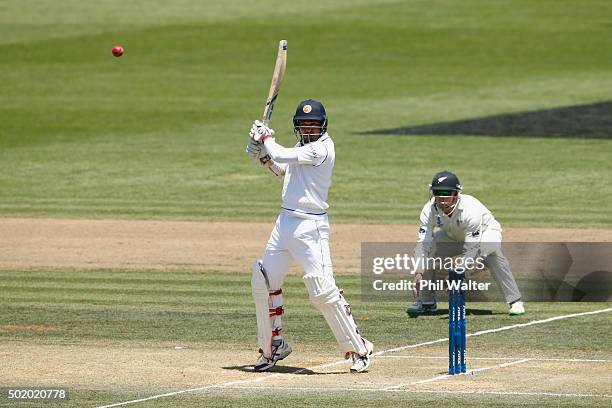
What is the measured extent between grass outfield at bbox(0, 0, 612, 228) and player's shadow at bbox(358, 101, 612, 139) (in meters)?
0.67

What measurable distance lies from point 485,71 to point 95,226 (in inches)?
903

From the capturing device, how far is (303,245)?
1262cm

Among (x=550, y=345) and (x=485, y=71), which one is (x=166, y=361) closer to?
(x=550, y=345)

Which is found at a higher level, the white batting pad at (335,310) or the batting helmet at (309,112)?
the batting helmet at (309,112)

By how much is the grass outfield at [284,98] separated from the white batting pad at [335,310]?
10.4m

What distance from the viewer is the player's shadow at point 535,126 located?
32562 mm

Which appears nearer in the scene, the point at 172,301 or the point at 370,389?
the point at 370,389

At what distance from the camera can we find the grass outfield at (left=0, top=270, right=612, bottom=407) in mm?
11703

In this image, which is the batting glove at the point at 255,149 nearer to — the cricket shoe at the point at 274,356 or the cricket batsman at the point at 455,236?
the cricket shoe at the point at 274,356

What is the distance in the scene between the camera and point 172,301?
658 inches

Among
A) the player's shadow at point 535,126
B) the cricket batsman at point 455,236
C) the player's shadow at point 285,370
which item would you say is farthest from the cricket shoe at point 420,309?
the player's shadow at point 535,126

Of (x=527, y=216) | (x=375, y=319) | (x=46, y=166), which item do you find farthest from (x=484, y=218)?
(x=46, y=166)

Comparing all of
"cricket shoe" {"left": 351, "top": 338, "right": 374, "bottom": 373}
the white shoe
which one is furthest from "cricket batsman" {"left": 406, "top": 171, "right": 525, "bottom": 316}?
"cricket shoe" {"left": 351, "top": 338, "right": 374, "bottom": 373}

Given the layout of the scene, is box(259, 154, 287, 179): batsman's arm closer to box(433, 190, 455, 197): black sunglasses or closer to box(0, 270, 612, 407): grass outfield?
box(0, 270, 612, 407): grass outfield
